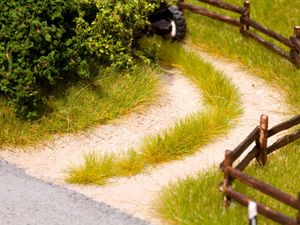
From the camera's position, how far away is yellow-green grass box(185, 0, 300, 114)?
1411 cm

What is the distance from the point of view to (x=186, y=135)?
12125mm

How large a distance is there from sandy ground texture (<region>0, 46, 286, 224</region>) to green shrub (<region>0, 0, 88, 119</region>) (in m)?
0.93

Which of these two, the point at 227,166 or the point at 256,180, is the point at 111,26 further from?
the point at 256,180

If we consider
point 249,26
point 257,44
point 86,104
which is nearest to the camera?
point 86,104

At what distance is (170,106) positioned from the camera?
13.5m

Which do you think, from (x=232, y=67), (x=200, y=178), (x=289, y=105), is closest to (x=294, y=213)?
(x=200, y=178)

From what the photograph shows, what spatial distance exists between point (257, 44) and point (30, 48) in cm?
560

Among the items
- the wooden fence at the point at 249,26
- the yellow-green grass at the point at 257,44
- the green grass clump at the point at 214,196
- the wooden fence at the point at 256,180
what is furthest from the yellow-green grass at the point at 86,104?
the wooden fence at the point at 256,180

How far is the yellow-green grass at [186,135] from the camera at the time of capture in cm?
1127

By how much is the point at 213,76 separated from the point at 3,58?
431 cm

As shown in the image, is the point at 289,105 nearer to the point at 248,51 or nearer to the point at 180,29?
the point at 248,51

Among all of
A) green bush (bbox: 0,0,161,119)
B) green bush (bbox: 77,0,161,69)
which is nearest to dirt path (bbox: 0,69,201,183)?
green bush (bbox: 0,0,161,119)

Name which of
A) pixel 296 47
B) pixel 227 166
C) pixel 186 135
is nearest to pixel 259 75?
pixel 296 47

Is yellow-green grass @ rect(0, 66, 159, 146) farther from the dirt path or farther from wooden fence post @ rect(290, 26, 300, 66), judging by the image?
wooden fence post @ rect(290, 26, 300, 66)
